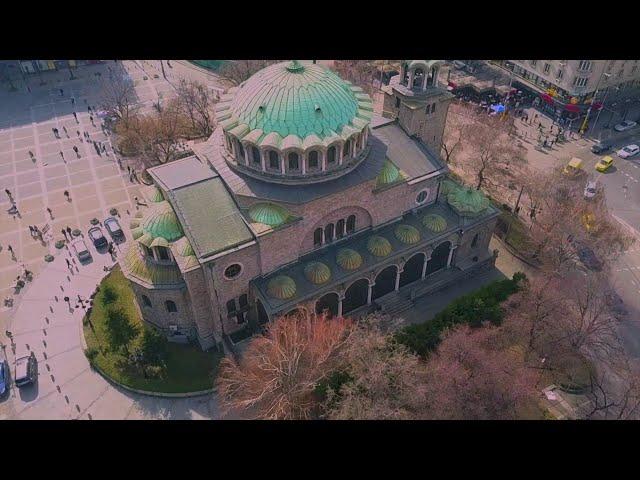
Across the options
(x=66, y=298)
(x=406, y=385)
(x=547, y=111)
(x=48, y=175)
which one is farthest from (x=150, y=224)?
(x=547, y=111)

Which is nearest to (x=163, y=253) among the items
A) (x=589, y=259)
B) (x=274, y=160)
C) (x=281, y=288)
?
(x=281, y=288)

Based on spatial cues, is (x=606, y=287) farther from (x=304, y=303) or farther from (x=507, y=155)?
(x=304, y=303)

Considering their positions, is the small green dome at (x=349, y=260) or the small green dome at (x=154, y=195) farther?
the small green dome at (x=154, y=195)

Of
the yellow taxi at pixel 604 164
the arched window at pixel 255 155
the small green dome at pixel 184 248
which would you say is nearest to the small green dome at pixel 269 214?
the arched window at pixel 255 155

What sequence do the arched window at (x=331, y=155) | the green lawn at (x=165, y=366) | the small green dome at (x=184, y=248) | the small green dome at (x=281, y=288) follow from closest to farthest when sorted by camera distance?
the small green dome at (x=184, y=248)
the arched window at (x=331, y=155)
the small green dome at (x=281, y=288)
the green lawn at (x=165, y=366)

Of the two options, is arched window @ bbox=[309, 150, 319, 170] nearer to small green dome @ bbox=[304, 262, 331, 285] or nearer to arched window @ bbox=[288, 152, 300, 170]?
arched window @ bbox=[288, 152, 300, 170]

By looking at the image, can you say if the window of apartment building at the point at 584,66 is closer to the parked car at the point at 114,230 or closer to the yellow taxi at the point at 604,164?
the yellow taxi at the point at 604,164

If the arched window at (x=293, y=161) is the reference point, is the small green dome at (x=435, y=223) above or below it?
below
